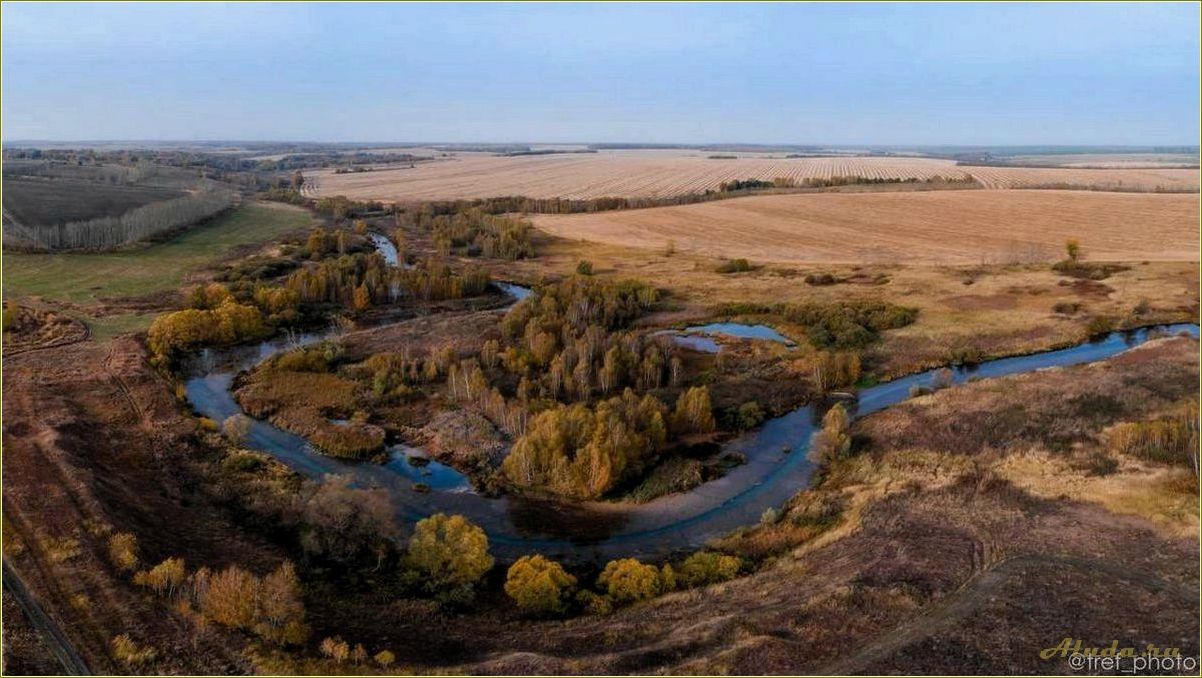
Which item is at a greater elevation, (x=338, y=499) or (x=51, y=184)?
(x=51, y=184)

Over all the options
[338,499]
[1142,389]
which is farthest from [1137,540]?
[338,499]

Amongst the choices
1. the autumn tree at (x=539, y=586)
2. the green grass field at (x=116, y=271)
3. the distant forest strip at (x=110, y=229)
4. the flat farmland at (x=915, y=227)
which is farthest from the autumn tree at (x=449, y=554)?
the distant forest strip at (x=110, y=229)

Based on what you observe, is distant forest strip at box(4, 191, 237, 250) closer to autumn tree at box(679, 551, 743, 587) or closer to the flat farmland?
the flat farmland

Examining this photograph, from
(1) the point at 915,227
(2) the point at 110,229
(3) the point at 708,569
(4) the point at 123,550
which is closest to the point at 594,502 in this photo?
(3) the point at 708,569

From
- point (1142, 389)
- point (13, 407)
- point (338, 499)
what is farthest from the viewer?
point (1142, 389)

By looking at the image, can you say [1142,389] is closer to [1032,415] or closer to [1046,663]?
[1032,415]

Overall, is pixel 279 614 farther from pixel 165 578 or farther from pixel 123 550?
pixel 123 550
